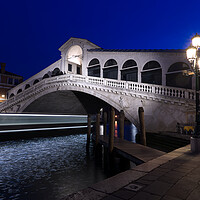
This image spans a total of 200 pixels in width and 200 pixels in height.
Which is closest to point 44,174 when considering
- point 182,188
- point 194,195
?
point 182,188

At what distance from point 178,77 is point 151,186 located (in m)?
12.9

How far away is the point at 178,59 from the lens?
1336 centimetres

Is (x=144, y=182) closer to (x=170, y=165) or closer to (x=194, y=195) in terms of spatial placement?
(x=194, y=195)

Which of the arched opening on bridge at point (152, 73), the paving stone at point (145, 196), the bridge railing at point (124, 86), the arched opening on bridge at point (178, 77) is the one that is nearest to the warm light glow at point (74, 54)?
the bridge railing at point (124, 86)

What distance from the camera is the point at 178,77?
1362cm

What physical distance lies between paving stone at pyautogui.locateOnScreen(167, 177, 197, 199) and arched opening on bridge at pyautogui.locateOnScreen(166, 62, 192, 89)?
472 inches

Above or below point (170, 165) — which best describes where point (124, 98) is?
above

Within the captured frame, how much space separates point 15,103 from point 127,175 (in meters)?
17.8

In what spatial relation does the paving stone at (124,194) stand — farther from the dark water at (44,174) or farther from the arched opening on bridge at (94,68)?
the arched opening on bridge at (94,68)

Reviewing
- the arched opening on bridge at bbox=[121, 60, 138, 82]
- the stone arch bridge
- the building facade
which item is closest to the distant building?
the building facade

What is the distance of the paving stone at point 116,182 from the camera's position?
7.11 ft

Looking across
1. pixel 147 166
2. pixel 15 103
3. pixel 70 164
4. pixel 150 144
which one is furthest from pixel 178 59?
pixel 15 103

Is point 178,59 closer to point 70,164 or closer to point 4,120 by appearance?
point 70,164

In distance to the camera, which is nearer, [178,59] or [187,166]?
[187,166]
